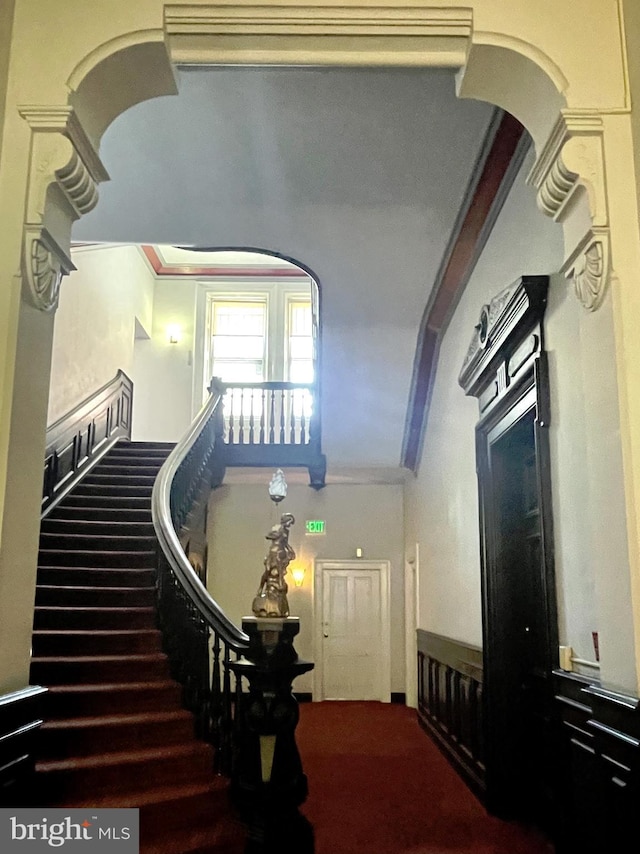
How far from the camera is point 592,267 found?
6.71 ft

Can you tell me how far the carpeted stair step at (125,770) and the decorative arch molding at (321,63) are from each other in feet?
9.19

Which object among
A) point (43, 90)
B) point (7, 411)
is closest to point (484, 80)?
point (43, 90)

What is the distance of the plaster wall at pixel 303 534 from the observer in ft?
33.1

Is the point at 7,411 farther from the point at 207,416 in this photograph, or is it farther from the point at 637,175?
the point at 207,416

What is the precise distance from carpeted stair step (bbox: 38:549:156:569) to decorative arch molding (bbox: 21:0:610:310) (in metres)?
4.10

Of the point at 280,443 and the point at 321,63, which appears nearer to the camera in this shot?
the point at 321,63

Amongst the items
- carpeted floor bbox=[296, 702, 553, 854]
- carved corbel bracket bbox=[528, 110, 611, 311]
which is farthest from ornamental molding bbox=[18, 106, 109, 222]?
carpeted floor bbox=[296, 702, 553, 854]

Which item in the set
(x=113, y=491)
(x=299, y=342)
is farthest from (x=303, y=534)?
(x=299, y=342)

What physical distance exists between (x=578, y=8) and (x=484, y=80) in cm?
31

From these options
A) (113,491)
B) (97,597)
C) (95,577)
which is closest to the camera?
(97,597)

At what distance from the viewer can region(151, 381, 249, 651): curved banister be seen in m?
4.36

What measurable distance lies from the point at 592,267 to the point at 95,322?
27.1 feet

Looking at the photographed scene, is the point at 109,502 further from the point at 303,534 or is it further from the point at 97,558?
the point at 303,534

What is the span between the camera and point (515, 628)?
468 cm
